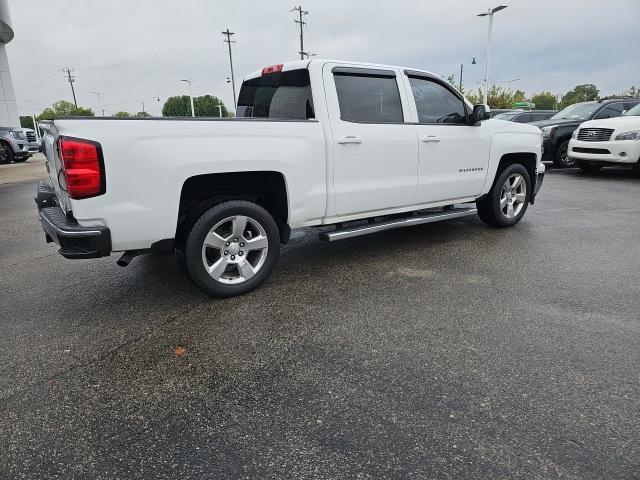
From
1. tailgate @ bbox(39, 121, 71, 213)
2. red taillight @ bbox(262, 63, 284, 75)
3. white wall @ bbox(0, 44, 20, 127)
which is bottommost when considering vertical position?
tailgate @ bbox(39, 121, 71, 213)

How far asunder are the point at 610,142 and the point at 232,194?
10086 mm

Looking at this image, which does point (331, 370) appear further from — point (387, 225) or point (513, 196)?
point (513, 196)

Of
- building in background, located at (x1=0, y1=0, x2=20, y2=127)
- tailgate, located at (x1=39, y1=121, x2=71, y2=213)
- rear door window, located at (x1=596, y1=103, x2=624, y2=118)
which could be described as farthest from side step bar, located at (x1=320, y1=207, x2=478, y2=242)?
building in background, located at (x1=0, y1=0, x2=20, y2=127)

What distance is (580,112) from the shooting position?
1309 centimetres

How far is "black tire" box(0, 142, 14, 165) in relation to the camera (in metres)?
17.5

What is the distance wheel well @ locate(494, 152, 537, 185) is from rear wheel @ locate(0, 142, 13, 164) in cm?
1862

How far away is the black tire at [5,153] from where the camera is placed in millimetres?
17467

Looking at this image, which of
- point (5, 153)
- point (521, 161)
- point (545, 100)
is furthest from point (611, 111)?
point (545, 100)

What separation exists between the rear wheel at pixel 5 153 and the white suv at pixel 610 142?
1942 centimetres

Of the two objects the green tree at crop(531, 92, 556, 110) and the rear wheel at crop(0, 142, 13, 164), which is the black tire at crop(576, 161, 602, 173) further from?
the green tree at crop(531, 92, 556, 110)

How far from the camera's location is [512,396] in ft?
8.02

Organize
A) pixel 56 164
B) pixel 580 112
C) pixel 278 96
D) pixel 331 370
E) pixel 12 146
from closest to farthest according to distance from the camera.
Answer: pixel 331 370, pixel 56 164, pixel 278 96, pixel 580 112, pixel 12 146

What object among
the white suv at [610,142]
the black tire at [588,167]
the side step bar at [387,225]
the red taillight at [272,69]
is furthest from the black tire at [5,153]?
the black tire at [588,167]

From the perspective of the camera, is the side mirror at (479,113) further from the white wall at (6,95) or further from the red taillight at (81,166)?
the white wall at (6,95)
